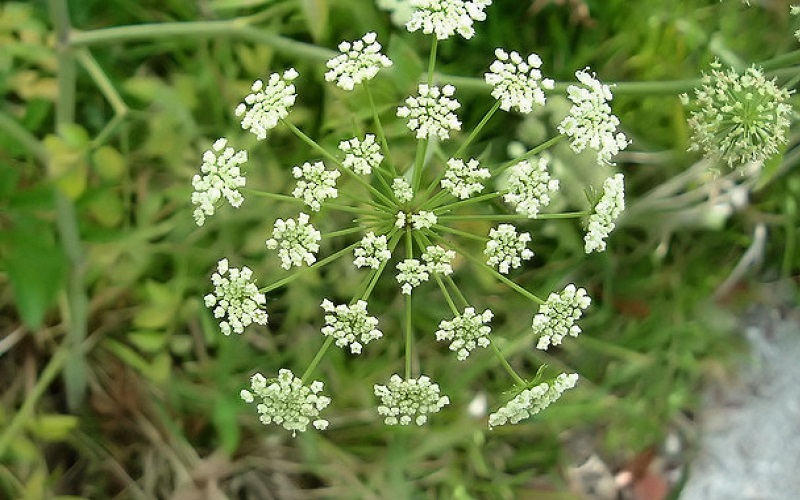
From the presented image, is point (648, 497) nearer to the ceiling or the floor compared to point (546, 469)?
nearer to the floor

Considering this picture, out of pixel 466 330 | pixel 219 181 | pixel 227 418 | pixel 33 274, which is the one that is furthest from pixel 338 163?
pixel 227 418

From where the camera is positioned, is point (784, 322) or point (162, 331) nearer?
point (162, 331)

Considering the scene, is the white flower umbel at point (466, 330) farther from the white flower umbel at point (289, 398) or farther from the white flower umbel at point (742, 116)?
the white flower umbel at point (742, 116)

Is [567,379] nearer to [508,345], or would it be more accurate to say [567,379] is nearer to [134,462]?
[508,345]

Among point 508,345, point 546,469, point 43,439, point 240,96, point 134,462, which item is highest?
point 240,96

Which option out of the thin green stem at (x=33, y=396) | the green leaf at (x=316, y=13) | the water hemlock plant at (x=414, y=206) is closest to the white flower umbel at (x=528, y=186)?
the water hemlock plant at (x=414, y=206)

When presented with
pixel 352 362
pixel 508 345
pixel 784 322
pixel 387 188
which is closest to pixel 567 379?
pixel 387 188

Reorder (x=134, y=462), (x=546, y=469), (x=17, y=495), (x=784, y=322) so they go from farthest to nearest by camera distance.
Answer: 1. (x=784, y=322)
2. (x=546, y=469)
3. (x=134, y=462)
4. (x=17, y=495)
